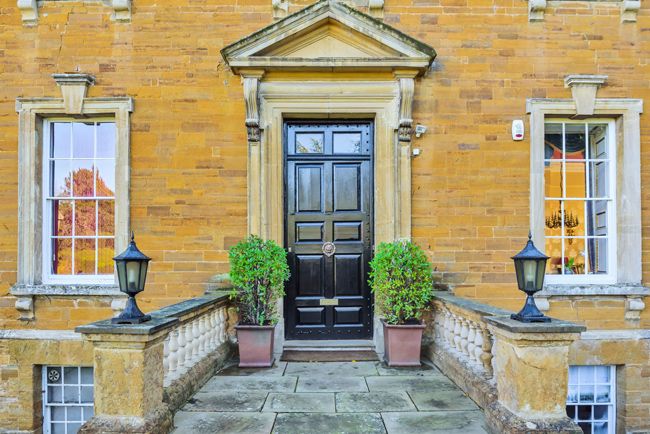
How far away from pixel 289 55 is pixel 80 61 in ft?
8.81

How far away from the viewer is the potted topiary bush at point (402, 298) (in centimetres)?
497

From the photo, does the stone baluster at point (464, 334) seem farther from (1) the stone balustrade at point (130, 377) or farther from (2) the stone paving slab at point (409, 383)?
(1) the stone balustrade at point (130, 377)

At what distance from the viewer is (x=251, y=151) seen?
5719 mm

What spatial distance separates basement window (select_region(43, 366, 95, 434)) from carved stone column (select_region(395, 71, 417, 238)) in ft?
14.6

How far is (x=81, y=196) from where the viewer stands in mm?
6078

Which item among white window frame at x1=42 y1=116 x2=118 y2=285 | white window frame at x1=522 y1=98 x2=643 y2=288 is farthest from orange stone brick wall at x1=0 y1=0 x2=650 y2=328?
white window frame at x1=42 y1=116 x2=118 y2=285

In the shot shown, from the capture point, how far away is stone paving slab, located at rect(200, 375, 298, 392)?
4273mm

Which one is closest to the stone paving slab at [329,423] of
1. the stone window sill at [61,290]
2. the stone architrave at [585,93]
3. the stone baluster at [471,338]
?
the stone baluster at [471,338]

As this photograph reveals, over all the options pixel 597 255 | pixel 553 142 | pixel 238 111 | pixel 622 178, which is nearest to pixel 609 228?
pixel 597 255

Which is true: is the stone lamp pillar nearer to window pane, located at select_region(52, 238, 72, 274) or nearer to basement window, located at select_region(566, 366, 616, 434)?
basement window, located at select_region(566, 366, 616, 434)

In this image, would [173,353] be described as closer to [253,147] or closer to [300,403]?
[300,403]

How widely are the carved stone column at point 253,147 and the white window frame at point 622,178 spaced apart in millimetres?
3410

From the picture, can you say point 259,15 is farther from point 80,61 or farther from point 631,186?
point 631,186

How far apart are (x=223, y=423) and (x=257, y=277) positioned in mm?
1754
